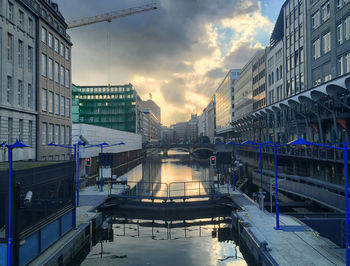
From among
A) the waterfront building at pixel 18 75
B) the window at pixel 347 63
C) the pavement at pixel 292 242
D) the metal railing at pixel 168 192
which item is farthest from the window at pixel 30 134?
the window at pixel 347 63

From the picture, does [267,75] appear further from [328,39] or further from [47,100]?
[47,100]

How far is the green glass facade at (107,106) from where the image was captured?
389 feet

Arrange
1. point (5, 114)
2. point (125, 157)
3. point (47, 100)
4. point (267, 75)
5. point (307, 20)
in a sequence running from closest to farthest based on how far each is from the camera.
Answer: point (5, 114), point (47, 100), point (307, 20), point (267, 75), point (125, 157)

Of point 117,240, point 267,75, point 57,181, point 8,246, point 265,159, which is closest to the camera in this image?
point 8,246

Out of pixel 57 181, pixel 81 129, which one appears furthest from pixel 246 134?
pixel 57 181

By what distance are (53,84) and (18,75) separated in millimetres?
8151

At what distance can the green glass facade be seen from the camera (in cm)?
11869

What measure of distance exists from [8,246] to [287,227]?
14844 millimetres

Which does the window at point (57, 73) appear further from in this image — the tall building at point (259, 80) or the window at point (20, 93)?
the tall building at point (259, 80)

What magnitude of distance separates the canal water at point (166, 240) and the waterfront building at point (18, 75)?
15.1m

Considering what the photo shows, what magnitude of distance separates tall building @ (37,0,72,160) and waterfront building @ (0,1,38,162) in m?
1.07

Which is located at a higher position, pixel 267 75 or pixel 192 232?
pixel 267 75

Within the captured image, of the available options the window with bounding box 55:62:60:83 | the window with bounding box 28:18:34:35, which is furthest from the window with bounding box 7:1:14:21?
the window with bounding box 55:62:60:83

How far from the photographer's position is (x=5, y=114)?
2992 centimetres
